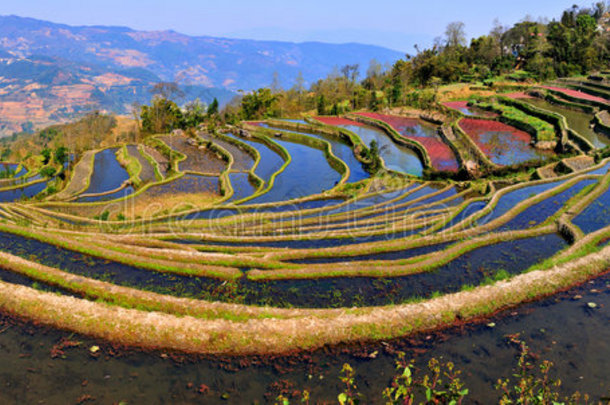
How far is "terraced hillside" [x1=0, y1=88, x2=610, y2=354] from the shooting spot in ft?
46.1

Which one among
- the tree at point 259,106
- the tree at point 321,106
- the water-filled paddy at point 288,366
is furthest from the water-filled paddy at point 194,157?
the water-filled paddy at point 288,366

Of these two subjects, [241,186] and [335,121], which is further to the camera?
[335,121]

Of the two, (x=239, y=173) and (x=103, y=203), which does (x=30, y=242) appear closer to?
(x=103, y=203)

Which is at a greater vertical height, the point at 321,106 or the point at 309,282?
the point at 321,106

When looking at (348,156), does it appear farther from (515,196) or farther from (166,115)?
(166,115)

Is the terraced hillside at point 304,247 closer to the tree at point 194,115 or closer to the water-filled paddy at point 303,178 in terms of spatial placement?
the water-filled paddy at point 303,178

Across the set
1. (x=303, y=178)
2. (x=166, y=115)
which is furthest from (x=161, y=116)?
(x=303, y=178)

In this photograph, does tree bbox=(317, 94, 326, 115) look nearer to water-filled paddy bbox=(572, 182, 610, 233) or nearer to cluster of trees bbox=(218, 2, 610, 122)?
cluster of trees bbox=(218, 2, 610, 122)

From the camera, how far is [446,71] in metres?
85.2

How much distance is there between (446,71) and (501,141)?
4520 centimetres

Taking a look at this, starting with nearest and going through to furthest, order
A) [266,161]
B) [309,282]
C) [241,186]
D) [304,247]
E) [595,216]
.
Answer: [309,282] → [304,247] → [595,216] → [241,186] → [266,161]

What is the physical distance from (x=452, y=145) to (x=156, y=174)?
1482 inches

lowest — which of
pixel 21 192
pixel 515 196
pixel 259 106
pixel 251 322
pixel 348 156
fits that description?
pixel 21 192

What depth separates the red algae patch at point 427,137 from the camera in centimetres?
4154
